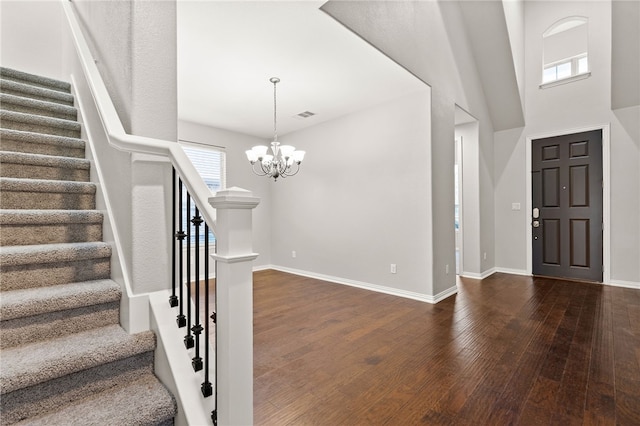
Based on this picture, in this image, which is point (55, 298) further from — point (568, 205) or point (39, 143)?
point (568, 205)

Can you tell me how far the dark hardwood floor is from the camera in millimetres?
1797

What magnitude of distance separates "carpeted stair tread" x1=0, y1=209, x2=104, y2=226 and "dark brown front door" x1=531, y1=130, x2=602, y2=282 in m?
6.22

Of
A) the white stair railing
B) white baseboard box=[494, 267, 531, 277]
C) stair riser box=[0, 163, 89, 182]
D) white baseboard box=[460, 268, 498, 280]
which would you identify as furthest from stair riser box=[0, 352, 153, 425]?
white baseboard box=[494, 267, 531, 277]

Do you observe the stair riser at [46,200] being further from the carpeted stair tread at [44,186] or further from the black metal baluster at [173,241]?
the black metal baluster at [173,241]

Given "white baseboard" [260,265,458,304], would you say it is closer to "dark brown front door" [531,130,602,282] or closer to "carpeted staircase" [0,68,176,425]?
"dark brown front door" [531,130,602,282]

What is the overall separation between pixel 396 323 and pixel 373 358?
0.84m

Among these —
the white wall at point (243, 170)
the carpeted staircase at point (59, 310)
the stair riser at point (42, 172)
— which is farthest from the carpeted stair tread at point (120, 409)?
the white wall at point (243, 170)

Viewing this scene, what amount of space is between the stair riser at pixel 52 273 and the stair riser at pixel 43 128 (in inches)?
51.8

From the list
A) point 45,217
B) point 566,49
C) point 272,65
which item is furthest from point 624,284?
point 45,217

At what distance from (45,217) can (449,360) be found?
112 inches

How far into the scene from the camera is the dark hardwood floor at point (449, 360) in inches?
70.7

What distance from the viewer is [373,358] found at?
2.44 meters

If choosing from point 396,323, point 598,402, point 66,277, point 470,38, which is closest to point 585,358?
point 598,402

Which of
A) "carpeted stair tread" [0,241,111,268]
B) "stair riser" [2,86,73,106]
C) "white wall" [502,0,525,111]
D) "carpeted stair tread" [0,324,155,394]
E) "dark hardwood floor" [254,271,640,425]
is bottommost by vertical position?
"dark hardwood floor" [254,271,640,425]
